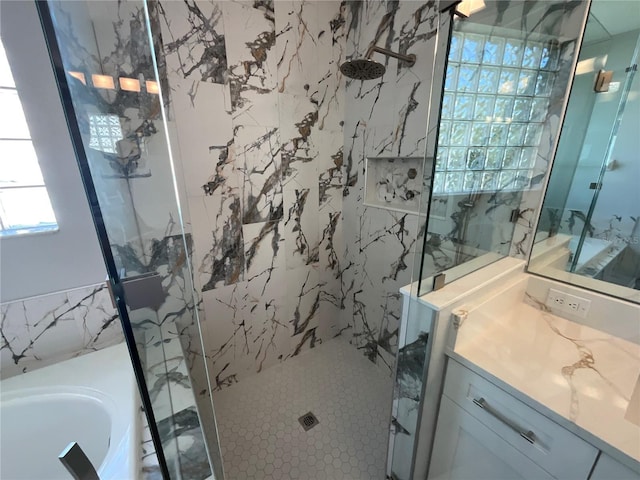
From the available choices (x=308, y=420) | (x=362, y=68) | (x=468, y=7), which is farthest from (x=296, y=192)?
(x=308, y=420)

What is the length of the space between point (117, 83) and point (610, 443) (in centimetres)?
152

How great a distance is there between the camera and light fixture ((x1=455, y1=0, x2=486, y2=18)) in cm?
85

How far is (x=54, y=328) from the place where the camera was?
4.13 feet

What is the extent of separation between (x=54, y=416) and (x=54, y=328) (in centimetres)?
39

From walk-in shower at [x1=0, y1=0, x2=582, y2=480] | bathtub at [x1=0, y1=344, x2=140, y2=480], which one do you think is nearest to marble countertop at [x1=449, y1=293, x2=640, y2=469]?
walk-in shower at [x1=0, y1=0, x2=582, y2=480]

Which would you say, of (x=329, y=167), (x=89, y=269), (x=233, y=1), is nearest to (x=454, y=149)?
(x=329, y=167)

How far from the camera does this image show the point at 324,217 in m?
2.00

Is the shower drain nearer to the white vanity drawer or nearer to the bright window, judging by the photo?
the white vanity drawer

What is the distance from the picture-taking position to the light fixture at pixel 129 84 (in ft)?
2.23

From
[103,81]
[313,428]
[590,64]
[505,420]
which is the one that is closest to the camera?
[103,81]

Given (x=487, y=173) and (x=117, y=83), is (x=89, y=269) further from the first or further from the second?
(x=487, y=173)

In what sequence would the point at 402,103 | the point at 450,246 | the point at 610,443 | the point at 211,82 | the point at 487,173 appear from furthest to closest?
1. the point at 402,103
2. the point at 211,82
3. the point at 487,173
4. the point at 450,246
5. the point at 610,443

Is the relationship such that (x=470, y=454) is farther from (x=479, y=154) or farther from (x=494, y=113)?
(x=494, y=113)

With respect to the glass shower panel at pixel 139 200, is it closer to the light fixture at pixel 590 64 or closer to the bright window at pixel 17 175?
the bright window at pixel 17 175
